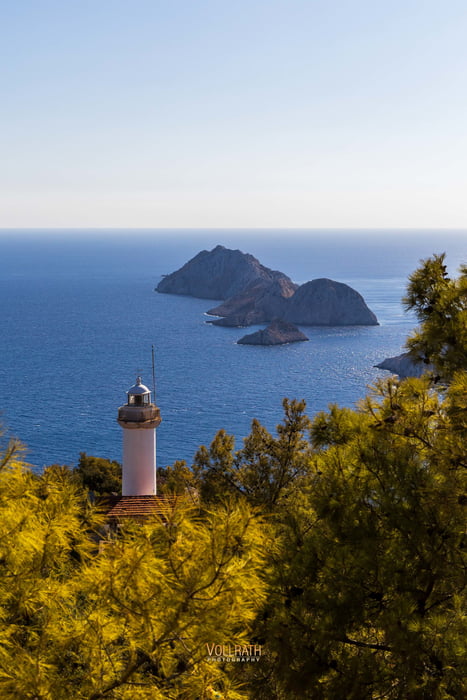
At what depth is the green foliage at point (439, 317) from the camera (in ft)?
22.9

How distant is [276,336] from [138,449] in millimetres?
84624

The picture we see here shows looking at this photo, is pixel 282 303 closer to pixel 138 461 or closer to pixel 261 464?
pixel 138 461

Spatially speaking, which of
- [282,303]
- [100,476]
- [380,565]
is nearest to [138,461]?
[380,565]

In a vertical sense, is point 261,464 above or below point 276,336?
above

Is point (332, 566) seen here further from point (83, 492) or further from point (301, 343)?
point (301, 343)

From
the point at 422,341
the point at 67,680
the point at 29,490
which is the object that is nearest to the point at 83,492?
the point at 29,490

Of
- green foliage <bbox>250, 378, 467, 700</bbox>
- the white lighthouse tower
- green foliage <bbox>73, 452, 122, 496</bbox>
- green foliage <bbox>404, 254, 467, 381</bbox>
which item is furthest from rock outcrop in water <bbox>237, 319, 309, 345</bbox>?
green foliage <bbox>250, 378, 467, 700</bbox>

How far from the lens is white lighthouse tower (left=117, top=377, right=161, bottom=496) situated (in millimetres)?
19578

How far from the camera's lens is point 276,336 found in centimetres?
10362

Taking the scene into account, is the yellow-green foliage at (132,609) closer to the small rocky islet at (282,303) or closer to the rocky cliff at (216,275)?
the small rocky islet at (282,303)

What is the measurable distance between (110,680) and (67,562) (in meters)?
1.20

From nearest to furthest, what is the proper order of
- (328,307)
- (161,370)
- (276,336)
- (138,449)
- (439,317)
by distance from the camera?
(439,317) → (138,449) → (161,370) → (276,336) → (328,307)

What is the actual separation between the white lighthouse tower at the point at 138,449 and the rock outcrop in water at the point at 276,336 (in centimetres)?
8288

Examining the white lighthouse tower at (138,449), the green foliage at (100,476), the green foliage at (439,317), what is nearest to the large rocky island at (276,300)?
the green foliage at (100,476)
